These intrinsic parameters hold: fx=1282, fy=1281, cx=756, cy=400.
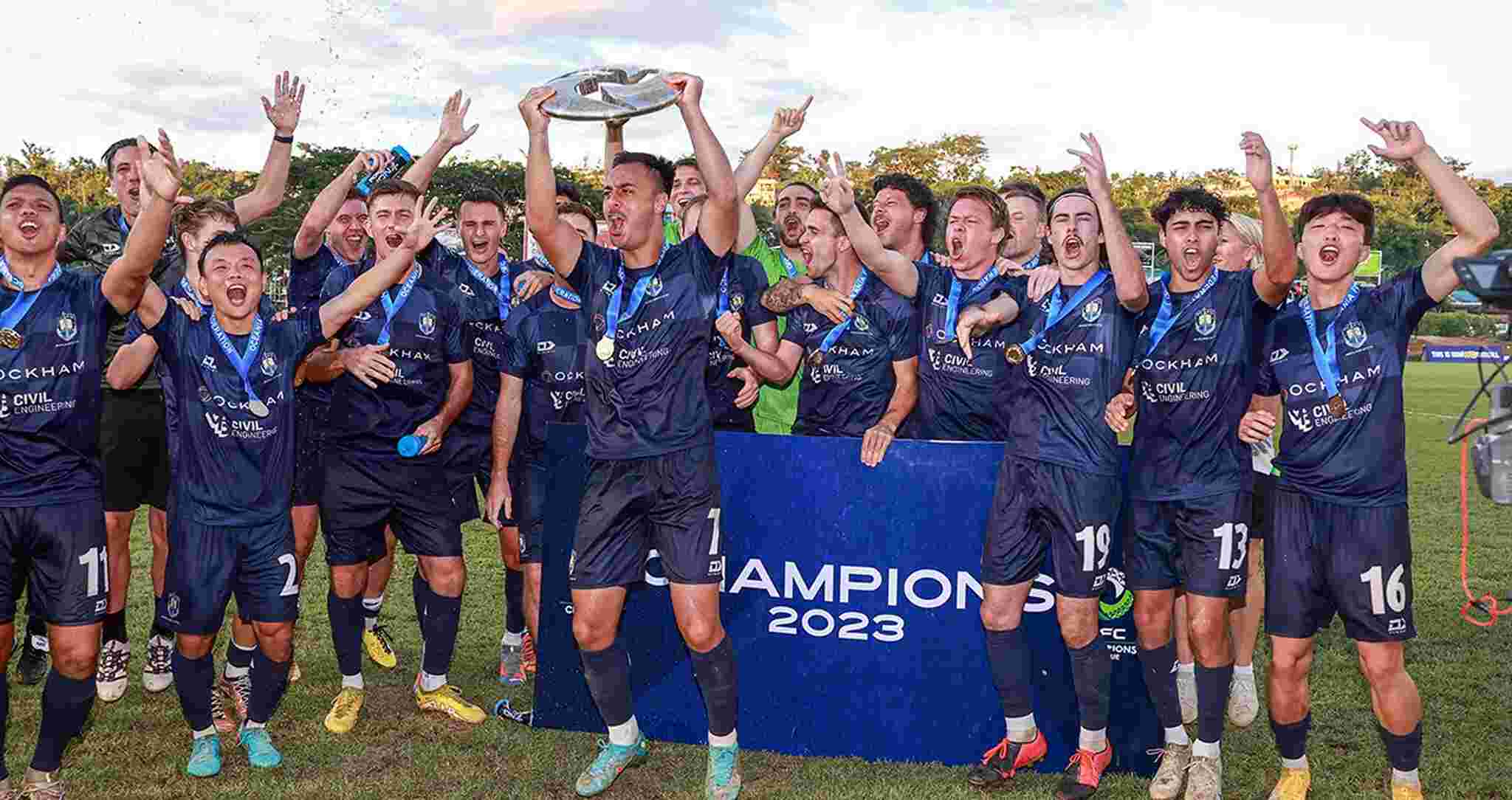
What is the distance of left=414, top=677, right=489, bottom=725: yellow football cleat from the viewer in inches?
258

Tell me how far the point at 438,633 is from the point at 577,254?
2.30 metres

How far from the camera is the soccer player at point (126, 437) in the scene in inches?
270

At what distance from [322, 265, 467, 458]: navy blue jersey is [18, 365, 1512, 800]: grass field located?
4.82ft

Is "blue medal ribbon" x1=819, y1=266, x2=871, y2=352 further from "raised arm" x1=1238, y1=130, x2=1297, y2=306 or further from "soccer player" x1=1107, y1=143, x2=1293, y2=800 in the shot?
"raised arm" x1=1238, y1=130, x2=1297, y2=306

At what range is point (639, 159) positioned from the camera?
18.7 feet

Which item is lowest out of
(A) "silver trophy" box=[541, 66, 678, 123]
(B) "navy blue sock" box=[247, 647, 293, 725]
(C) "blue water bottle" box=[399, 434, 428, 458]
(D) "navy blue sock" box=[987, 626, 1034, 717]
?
(B) "navy blue sock" box=[247, 647, 293, 725]

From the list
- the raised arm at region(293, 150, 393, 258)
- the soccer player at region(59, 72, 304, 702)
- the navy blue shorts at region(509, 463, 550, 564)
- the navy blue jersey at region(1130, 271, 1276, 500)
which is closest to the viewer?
the navy blue jersey at region(1130, 271, 1276, 500)

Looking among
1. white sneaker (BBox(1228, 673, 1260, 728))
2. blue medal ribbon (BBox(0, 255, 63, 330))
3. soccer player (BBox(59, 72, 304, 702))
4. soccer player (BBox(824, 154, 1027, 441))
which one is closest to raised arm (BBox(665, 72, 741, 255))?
soccer player (BBox(824, 154, 1027, 441))

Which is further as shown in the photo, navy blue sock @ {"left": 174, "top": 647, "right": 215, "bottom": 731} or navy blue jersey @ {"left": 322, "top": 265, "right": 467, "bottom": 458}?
navy blue jersey @ {"left": 322, "top": 265, "right": 467, "bottom": 458}

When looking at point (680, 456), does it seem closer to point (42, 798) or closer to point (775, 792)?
point (775, 792)

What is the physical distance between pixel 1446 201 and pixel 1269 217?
0.62 meters

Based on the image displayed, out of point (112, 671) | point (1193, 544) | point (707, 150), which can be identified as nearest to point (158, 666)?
point (112, 671)

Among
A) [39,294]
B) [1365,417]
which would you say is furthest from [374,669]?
[1365,417]

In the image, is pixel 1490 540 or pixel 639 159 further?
pixel 1490 540
